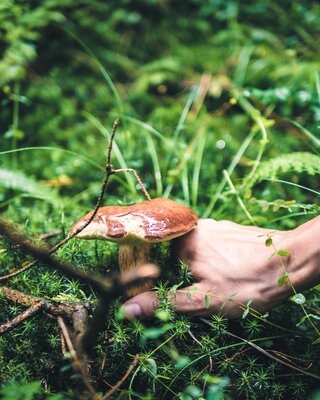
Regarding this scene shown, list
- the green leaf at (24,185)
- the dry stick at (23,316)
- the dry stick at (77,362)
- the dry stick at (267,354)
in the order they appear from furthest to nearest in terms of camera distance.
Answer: the green leaf at (24,185)
the dry stick at (267,354)
the dry stick at (23,316)
the dry stick at (77,362)

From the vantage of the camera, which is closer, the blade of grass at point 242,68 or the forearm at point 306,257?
the forearm at point 306,257

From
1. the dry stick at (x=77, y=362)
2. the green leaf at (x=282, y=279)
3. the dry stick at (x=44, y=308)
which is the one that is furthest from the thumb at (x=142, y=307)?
the green leaf at (x=282, y=279)

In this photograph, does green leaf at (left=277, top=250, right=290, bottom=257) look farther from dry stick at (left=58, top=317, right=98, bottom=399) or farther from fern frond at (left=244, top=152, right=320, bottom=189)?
dry stick at (left=58, top=317, right=98, bottom=399)

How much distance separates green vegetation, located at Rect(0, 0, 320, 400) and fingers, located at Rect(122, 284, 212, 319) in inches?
1.7

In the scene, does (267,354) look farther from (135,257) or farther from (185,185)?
(185,185)

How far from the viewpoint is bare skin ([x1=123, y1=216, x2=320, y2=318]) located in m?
1.65

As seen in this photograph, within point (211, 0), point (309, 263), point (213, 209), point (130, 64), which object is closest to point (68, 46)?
point (130, 64)

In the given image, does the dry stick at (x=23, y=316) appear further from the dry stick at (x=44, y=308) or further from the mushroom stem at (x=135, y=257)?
the mushroom stem at (x=135, y=257)

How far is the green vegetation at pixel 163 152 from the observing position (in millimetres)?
1637

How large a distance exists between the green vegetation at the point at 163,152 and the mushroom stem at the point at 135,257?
0.09 m

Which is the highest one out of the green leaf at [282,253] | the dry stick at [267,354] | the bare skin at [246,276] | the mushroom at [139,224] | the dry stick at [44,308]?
the mushroom at [139,224]

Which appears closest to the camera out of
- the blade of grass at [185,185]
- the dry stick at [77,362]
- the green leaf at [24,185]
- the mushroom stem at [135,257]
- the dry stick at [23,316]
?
the dry stick at [77,362]

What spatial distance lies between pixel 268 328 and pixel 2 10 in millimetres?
3114

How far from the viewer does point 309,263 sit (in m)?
1.63
